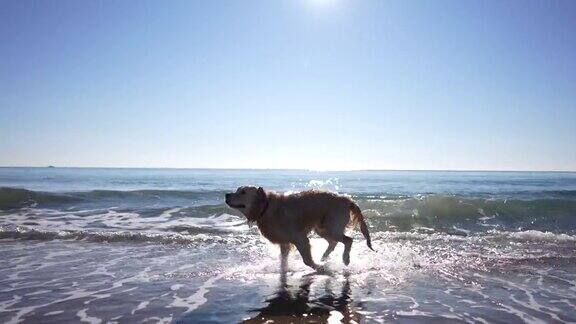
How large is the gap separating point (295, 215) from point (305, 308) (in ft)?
8.59

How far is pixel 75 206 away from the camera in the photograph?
69.2ft

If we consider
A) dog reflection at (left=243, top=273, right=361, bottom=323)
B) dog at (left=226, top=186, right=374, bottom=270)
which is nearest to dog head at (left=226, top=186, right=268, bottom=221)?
dog at (left=226, top=186, right=374, bottom=270)

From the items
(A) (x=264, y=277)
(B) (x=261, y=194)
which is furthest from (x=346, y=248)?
(B) (x=261, y=194)

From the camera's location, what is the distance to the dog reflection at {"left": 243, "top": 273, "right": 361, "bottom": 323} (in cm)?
534

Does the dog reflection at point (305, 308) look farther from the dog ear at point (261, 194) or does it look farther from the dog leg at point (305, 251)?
the dog ear at point (261, 194)

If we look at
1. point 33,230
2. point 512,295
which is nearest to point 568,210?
point 512,295

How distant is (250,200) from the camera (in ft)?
26.5

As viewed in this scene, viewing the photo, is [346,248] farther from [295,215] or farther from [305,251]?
[295,215]

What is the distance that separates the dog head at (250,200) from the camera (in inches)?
317

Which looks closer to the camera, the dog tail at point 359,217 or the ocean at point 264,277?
the ocean at point 264,277

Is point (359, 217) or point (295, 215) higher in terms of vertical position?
point (295, 215)

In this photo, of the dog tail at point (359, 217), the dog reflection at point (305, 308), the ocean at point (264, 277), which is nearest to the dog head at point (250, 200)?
the ocean at point (264, 277)

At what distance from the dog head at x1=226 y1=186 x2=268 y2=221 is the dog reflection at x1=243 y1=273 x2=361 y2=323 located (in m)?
1.67

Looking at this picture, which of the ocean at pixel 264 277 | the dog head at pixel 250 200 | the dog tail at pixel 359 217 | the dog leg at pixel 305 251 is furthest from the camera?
the dog tail at pixel 359 217
